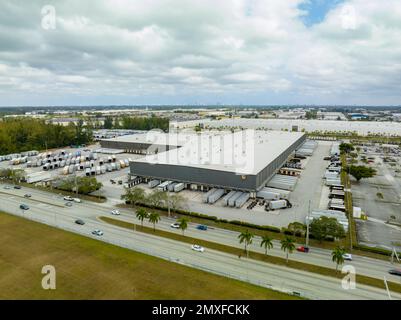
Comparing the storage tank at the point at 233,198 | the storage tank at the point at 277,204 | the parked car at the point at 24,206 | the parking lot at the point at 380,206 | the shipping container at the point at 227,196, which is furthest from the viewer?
the shipping container at the point at 227,196

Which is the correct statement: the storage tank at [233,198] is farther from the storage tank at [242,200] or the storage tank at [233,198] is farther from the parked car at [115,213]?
the parked car at [115,213]

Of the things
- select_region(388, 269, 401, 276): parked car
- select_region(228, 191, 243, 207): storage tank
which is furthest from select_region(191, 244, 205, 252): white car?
select_region(388, 269, 401, 276): parked car

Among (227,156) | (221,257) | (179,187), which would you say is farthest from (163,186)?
(221,257)

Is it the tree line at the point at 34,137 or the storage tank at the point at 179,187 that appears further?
the tree line at the point at 34,137

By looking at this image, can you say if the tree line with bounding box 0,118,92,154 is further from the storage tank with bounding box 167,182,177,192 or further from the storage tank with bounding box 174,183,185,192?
the storage tank with bounding box 174,183,185,192

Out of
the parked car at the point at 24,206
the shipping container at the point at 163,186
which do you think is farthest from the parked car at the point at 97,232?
the shipping container at the point at 163,186

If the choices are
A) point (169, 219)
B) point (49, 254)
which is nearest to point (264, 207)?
point (169, 219)
